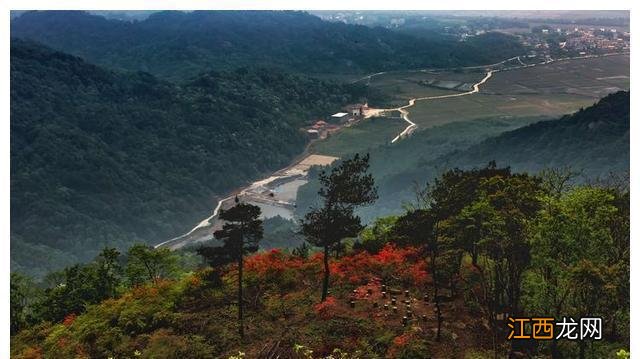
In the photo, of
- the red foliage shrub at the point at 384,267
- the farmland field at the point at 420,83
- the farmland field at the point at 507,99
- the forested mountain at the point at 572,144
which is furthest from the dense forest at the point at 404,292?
the farmland field at the point at 420,83

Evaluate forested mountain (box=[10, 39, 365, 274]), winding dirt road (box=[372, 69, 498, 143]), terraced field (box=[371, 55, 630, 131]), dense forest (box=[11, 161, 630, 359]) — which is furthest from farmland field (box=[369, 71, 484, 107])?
dense forest (box=[11, 161, 630, 359])

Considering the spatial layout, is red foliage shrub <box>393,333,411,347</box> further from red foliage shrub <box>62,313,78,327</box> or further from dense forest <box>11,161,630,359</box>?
red foliage shrub <box>62,313,78,327</box>

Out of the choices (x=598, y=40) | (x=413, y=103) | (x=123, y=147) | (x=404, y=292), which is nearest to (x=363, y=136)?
(x=413, y=103)

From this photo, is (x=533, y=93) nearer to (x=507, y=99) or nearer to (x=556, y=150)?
(x=507, y=99)

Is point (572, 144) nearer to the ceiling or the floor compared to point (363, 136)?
nearer to the ceiling

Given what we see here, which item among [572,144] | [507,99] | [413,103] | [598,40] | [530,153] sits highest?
[598,40]

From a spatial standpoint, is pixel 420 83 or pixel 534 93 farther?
pixel 420 83

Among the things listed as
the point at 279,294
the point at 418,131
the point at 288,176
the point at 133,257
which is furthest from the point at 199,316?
the point at 418,131
